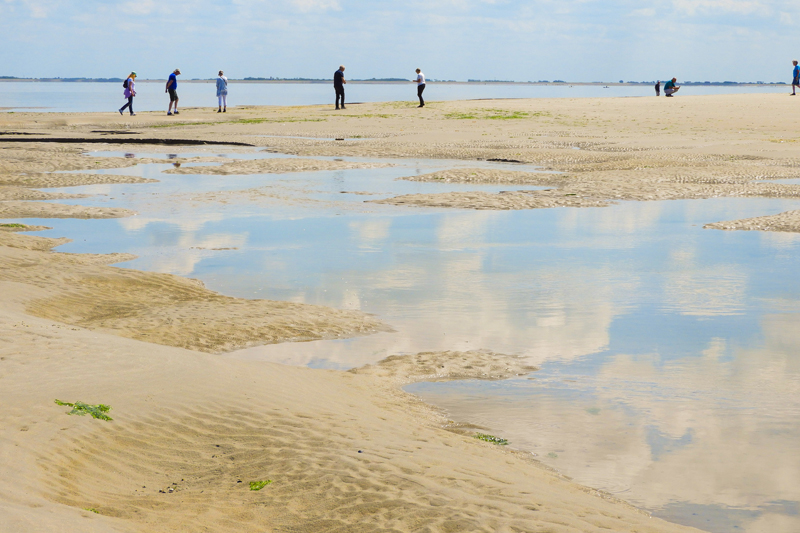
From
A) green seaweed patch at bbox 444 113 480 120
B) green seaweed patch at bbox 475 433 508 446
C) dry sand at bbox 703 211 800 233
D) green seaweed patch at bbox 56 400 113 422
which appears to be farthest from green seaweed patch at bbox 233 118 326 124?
green seaweed patch at bbox 475 433 508 446

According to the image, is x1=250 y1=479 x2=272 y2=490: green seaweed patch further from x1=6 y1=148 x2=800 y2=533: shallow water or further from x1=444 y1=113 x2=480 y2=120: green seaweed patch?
x1=444 y1=113 x2=480 y2=120: green seaweed patch

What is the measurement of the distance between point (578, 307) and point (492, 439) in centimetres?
357

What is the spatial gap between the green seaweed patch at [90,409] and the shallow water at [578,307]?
211 cm

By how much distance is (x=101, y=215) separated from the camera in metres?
14.8

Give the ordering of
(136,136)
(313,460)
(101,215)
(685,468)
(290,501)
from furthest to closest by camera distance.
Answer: (136,136) → (101,215) → (685,468) → (313,460) → (290,501)

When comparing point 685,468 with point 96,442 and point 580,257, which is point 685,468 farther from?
point 580,257

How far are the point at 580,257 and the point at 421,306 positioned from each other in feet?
10.9

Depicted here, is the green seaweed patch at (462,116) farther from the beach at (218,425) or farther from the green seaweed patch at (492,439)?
the green seaweed patch at (492,439)

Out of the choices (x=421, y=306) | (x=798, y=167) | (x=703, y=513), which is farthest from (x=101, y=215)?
(x=798, y=167)

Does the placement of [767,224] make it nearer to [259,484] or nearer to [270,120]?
[259,484]

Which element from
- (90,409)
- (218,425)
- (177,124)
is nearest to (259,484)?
(218,425)

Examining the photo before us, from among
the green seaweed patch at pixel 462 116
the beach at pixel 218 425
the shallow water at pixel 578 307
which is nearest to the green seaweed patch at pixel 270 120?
the green seaweed patch at pixel 462 116

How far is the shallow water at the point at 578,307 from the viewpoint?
5.53 m

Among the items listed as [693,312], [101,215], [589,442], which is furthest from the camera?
[101,215]
